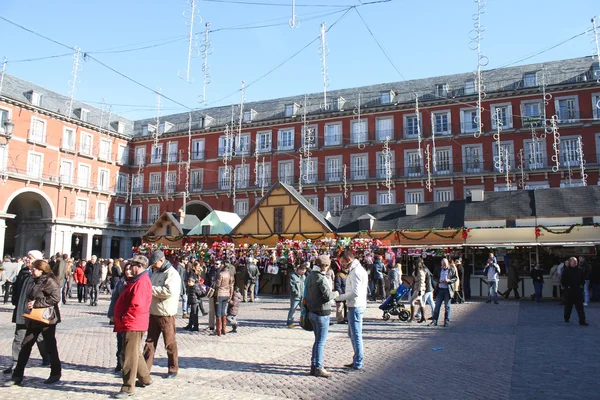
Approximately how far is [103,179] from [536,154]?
3649 centimetres

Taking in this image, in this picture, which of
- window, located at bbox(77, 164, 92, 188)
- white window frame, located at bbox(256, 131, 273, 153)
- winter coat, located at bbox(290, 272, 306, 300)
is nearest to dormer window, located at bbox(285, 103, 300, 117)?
white window frame, located at bbox(256, 131, 273, 153)

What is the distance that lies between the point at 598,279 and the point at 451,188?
752 inches

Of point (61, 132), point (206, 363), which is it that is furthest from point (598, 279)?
point (61, 132)

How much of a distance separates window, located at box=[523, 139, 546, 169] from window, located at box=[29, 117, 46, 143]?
3693cm

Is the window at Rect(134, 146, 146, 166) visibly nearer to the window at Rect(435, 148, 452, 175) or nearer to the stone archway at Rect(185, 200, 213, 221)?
the stone archway at Rect(185, 200, 213, 221)

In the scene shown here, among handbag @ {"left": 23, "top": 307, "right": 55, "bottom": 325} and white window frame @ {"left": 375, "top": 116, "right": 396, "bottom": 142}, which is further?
white window frame @ {"left": 375, "top": 116, "right": 396, "bottom": 142}

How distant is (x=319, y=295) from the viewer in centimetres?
675

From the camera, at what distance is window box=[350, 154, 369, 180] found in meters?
40.1

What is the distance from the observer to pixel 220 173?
44.8 metres

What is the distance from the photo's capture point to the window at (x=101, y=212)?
45.3 m

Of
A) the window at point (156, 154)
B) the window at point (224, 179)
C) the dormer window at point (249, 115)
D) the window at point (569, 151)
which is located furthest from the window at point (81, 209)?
the window at point (569, 151)

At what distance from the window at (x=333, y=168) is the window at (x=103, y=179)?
68.2 ft

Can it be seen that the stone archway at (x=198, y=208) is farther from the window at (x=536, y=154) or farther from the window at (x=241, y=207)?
the window at (x=536, y=154)

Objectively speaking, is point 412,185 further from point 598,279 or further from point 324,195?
point 598,279
